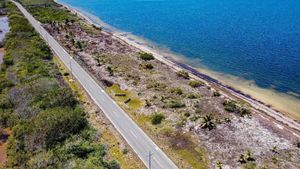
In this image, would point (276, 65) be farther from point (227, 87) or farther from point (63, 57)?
point (63, 57)

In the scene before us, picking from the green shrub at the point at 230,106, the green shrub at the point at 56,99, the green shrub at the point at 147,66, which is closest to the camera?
the green shrub at the point at 56,99

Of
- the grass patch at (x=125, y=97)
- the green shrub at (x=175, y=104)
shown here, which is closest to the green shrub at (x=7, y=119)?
the grass patch at (x=125, y=97)

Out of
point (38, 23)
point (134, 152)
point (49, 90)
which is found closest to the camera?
point (134, 152)

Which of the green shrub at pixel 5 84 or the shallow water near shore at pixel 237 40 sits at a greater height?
the shallow water near shore at pixel 237 40

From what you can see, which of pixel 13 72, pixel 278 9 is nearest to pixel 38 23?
pixel 13 72

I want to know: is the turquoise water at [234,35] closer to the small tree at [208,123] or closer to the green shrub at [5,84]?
the small tree at [208,123]

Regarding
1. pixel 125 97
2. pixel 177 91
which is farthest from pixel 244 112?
pixel 125 97
